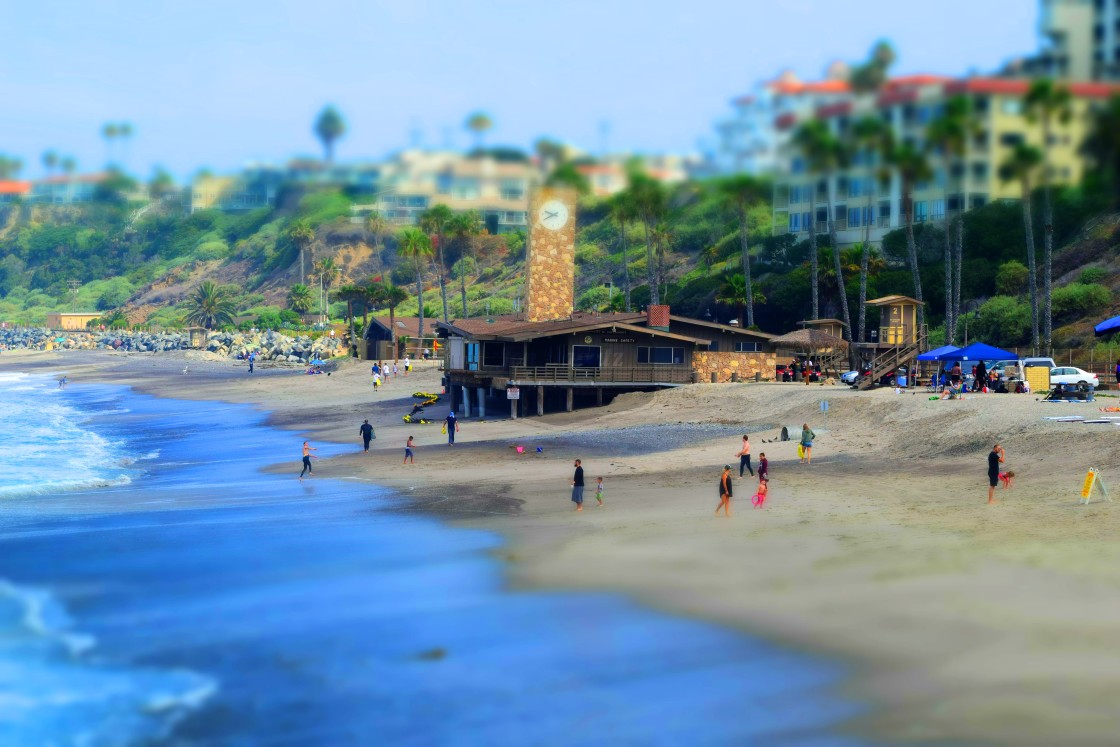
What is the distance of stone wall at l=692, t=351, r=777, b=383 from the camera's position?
5419 cm

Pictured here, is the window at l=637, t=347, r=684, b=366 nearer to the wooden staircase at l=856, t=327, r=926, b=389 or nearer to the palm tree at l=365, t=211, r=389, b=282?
the wooden staircase at l=856, t=327, r=926, b=389

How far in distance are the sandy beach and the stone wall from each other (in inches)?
355

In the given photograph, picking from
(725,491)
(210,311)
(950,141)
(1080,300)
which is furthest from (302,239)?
(725,491)

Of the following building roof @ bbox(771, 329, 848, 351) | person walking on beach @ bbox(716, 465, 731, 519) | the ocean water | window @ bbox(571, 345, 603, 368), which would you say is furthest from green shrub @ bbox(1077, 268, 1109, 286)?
the ocean water

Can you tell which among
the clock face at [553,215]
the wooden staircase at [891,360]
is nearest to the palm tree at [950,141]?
the wooden staircase at [891,360]

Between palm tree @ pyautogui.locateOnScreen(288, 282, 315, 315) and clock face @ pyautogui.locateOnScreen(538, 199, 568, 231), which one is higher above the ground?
palm tree @ pyautogui.locateOnScreen(288, 282, 315, 315)

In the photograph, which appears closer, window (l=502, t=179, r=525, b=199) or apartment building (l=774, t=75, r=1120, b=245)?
apartment building (l=774, t=75, r=1120, b=245)

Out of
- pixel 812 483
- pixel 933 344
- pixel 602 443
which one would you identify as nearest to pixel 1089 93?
pixel 933 344

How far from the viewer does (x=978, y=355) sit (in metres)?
43.1

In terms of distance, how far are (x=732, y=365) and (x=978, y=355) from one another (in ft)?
47.6

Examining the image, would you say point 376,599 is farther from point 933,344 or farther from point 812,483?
point 933,344

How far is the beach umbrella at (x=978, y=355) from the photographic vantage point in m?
43.0

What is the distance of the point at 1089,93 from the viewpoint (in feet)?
262

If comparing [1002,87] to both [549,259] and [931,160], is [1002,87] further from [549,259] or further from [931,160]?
[549,259]
